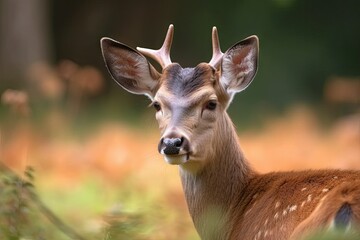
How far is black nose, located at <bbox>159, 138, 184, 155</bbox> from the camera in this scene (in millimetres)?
7348

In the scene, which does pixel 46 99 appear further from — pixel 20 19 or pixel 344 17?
pixel 344 17

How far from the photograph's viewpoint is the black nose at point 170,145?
7348 millimetres

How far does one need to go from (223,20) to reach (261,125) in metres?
3.78

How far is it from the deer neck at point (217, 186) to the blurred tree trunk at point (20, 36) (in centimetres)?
1186

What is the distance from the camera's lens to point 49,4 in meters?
23.1

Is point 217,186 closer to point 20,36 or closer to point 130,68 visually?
point 130,68

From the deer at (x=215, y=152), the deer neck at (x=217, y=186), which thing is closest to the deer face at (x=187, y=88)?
the deer at (x=215, y=152)

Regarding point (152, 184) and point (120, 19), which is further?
point (120, 19)

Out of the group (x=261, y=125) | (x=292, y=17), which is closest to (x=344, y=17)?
(x=292, y=17)

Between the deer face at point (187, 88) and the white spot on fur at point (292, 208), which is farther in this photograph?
the deer face at point (187, 88)

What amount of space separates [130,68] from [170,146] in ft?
4.30

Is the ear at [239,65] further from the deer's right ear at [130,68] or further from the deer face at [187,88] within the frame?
the deer's right ear at [130,68]

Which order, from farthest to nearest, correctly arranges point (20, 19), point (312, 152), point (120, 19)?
point (120, 19) → point (20, 19) → point (312, 152)

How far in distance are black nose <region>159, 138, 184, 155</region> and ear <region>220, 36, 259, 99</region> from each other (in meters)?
0.92
